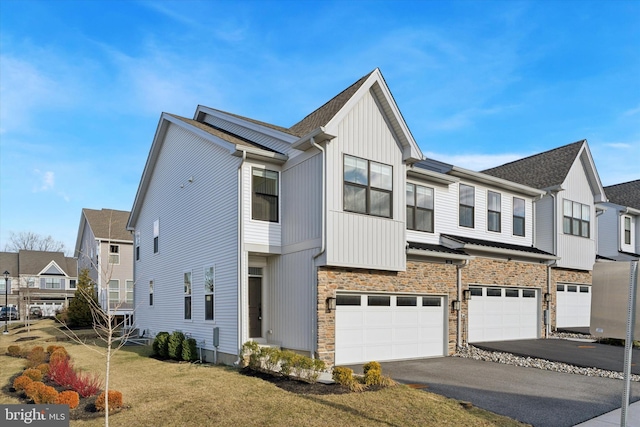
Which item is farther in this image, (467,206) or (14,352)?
(467,206)

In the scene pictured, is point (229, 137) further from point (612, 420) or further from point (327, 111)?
point (612, 420)

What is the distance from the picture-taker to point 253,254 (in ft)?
47.2

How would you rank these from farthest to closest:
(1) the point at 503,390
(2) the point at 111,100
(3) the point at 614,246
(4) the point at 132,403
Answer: (3) the point at 614,246 < (2) the point at 111,100 < (1) the point at 503,390 < (4) the point at 132,403

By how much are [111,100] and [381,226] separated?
9.74 metres

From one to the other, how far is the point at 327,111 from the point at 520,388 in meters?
8.77

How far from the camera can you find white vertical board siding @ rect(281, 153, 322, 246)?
42.3ft

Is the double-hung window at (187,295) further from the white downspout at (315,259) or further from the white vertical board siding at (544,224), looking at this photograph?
the white vertical board siding at (544,224)

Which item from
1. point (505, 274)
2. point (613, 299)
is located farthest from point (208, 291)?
point (613, 299)

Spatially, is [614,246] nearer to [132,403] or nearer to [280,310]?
[280,310]

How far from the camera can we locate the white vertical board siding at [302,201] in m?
12.9

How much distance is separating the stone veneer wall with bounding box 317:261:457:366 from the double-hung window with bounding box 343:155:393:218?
69.5 inches

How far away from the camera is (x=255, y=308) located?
47.6ft

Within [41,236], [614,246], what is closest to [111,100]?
[614,246]

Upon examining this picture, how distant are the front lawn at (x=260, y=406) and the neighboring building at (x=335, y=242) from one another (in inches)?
106
